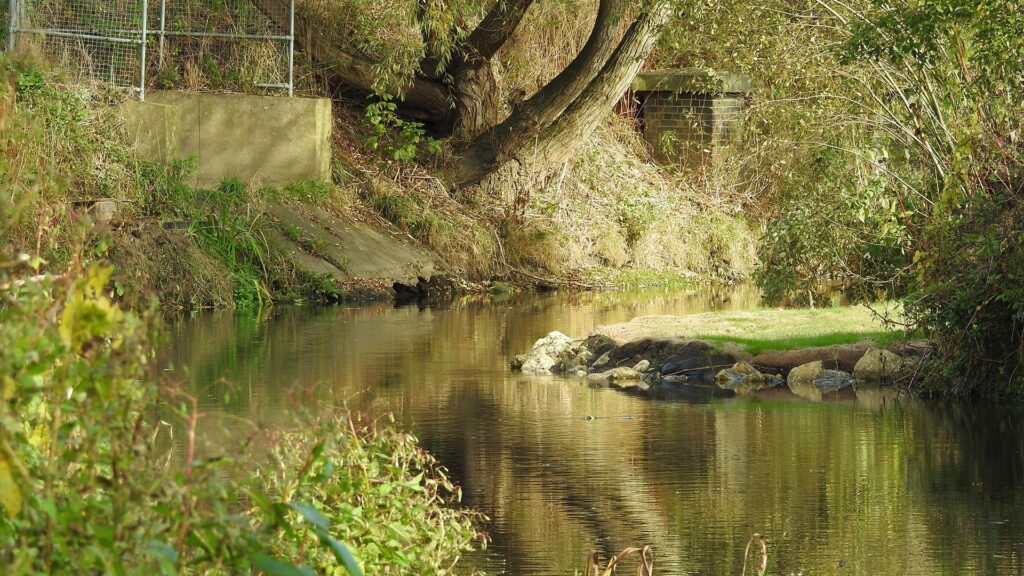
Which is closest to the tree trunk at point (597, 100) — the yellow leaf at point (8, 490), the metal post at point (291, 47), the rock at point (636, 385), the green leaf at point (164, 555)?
the metal post at point (291, 47)

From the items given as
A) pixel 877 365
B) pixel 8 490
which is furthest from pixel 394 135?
pixel 8 490

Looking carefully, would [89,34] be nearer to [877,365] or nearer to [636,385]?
[636,385]

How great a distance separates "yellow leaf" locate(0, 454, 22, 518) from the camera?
12.5 ft

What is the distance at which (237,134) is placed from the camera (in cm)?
2522

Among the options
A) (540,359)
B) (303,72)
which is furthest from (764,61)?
(303,72)

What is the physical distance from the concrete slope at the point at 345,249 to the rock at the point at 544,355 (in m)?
7.44

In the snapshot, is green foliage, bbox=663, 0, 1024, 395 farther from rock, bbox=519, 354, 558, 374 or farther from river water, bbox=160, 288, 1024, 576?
rock, bbox=519, 354, 558, 374

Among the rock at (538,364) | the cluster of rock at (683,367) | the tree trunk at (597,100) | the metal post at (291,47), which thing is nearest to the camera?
the cluster of rock at (683,367)

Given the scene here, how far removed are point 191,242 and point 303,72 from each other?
6.17m

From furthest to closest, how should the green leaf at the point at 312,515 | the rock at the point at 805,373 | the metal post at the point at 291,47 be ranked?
1. the metal post at the point at 291,47
2. the rock at the point at 805,373
3. the green leaf at the point at 312,515

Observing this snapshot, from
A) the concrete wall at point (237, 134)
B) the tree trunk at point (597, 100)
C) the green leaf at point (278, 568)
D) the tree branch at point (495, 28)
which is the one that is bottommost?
the green leaf at point (278, 568)

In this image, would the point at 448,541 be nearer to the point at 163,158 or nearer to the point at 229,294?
the point at 229,294

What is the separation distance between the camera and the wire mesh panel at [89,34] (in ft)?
76.5

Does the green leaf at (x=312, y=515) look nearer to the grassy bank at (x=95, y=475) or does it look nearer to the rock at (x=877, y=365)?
the grassy bank at (x=95, y=475)
